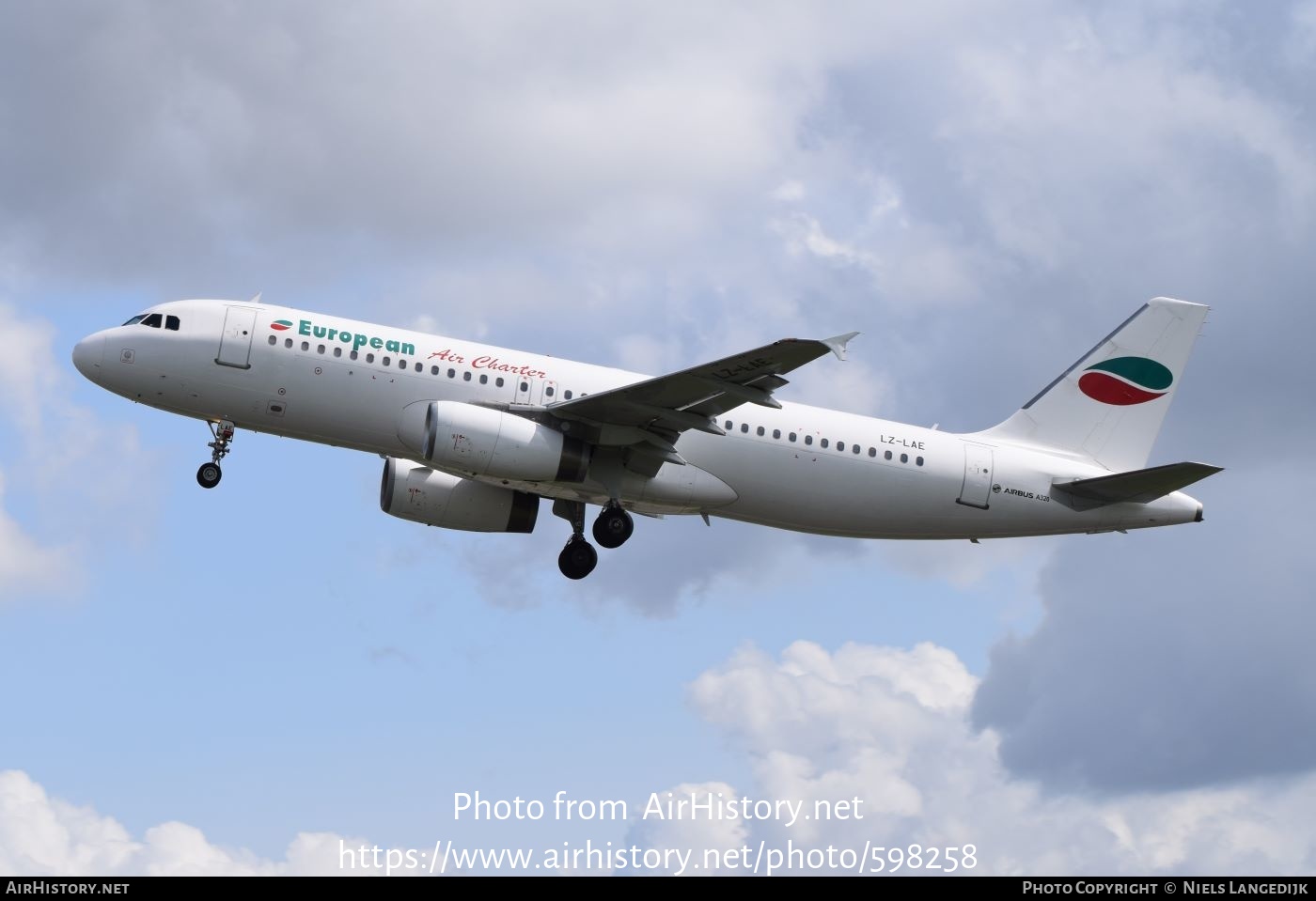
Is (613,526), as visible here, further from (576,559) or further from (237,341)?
(237,341)

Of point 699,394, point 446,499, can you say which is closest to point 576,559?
point 446,499

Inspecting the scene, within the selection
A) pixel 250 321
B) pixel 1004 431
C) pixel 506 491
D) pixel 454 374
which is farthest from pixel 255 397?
pixel 1004 431

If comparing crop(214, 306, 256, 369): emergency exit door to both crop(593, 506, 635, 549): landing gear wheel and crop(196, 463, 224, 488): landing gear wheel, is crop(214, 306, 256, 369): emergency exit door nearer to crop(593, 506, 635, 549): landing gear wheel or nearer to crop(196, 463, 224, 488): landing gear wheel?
crop(196, 463, 224, 488): landing gear wheel

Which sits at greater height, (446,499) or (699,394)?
(699,394)

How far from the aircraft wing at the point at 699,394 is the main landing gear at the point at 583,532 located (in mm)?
3017

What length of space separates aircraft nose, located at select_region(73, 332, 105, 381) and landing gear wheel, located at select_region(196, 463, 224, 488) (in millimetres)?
3384

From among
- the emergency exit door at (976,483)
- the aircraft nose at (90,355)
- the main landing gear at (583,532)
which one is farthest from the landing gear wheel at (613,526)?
the aircraft nose at (90,355)

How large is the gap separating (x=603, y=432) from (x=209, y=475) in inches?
383

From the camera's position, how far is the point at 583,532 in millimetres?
43750

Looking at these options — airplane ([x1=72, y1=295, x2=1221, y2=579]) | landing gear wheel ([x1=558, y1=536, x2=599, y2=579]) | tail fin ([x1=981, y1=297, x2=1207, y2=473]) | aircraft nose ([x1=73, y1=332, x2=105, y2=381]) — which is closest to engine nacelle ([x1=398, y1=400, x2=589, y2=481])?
airplane ([x1=72, y1=295, x2=1221, y2=579])

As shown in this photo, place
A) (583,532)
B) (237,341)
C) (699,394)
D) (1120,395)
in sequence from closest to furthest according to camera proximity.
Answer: (699,394)
(237,341)
(583,532)
(1120,395)

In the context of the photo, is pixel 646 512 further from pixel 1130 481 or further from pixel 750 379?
pixel 1130 481

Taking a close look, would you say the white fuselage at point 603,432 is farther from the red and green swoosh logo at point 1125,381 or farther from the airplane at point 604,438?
the red and green swoosh logo at point 1125,381

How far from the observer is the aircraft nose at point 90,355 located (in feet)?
129
